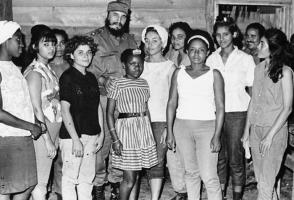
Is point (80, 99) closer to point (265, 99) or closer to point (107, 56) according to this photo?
point (107, 56)

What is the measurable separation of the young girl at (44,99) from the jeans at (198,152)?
134 cm

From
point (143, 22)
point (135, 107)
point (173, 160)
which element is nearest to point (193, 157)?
point (173, 160)

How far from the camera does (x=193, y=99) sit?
4633mm

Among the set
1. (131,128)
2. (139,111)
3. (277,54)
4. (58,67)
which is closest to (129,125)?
(131,128)

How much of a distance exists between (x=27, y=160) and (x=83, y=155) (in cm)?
74

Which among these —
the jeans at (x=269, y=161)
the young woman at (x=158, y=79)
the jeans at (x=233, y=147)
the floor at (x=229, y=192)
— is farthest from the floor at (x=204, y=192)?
the jeans at (x=269, y=161)

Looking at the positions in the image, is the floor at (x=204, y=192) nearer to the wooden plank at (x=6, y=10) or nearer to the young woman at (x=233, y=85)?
the young woman at (x=233, y=85)

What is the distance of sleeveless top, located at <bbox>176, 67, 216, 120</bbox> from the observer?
461 cm

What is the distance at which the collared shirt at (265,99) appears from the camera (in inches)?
166

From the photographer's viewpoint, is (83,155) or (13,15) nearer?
(83,155)

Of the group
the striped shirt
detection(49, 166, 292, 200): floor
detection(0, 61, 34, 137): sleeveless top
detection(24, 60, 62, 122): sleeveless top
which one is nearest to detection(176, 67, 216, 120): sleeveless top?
the striped shirt

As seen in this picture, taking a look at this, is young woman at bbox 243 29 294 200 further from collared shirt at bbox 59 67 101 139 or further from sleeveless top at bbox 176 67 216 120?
collared shirt at bbox 59 67 101 139

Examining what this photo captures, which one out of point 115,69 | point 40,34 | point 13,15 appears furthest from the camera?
point 13,15

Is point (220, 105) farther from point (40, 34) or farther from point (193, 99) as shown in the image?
point (40, 34)
